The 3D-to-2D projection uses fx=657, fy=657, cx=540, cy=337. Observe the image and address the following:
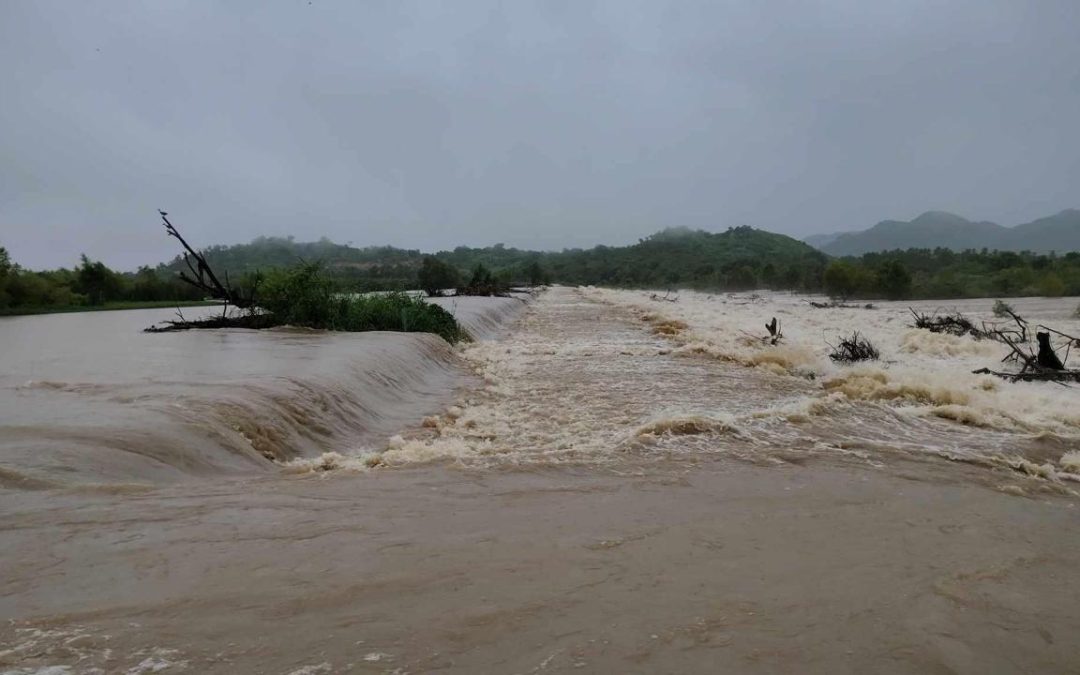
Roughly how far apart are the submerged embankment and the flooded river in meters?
0.04

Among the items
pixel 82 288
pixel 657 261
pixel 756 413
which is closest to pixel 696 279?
pixel 657 261

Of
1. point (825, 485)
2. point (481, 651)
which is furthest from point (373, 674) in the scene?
point (825, 485)

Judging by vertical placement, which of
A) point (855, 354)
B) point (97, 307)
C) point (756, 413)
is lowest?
point (756, 413)

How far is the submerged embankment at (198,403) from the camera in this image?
15.4 feet

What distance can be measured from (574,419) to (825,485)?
3084 mm

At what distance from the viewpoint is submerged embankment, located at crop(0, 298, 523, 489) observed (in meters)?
4.71

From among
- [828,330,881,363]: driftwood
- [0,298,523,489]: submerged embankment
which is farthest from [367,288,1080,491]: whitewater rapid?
[0,298,523,489]: submerged embankment

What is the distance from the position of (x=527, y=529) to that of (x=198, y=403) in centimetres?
394

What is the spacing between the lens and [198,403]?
616 cm

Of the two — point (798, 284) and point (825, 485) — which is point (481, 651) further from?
point (798, 284)

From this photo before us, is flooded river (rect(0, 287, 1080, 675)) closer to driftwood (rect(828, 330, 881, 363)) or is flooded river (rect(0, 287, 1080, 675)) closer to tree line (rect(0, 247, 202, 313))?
driftwood (rect(828, 330, 881, 363))

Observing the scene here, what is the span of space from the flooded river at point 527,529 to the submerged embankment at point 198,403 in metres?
0.04

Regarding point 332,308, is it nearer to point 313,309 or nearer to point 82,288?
point 313,309

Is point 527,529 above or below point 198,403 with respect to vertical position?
below
